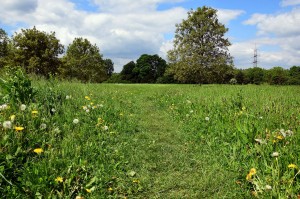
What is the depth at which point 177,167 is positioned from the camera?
5.05m

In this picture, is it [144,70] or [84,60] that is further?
[144,70]

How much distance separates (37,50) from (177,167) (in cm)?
3844

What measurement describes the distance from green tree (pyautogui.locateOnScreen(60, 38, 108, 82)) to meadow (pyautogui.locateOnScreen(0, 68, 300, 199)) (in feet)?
140

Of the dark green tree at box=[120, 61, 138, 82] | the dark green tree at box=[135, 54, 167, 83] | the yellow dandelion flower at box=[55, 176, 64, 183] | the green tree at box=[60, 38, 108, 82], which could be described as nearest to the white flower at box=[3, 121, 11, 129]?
the yellow dandelion flower at box=[55, 176, 64, 183]

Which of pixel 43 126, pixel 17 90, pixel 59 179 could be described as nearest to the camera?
pixel 59 179

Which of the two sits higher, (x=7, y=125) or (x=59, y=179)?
(x=7, y=125)

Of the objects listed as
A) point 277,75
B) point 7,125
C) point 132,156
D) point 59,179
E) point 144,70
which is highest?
point 144,70

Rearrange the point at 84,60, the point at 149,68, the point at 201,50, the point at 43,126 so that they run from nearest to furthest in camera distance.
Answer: the point at 43,126 < the point at 201,50 < the point at 84,60 < the point at 149,68

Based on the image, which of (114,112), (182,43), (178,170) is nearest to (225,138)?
(178,170)

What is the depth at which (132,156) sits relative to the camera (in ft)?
17.6

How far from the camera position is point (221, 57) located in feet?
111

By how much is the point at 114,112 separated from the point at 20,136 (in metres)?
4.19

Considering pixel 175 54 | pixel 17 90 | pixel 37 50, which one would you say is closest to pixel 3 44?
pixel 37 50

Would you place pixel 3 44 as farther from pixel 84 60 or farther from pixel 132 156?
pixel 132 156
